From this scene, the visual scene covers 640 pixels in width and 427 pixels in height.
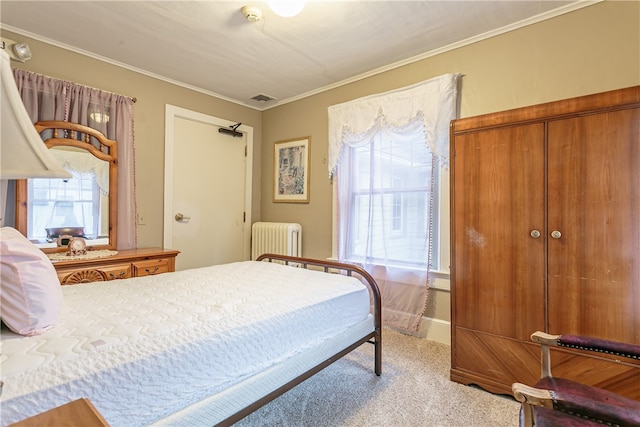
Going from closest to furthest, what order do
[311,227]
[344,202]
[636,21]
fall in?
[636,21], [344,202], [311,227]

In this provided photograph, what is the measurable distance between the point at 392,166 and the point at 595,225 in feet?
5.34

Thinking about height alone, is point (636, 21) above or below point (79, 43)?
below

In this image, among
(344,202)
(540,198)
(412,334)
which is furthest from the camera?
(344,202)

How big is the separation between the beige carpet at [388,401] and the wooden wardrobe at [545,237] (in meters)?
0.16

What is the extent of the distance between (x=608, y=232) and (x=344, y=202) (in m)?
2.11

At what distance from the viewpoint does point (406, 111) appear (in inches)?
111

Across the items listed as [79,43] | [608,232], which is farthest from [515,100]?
[79,43]

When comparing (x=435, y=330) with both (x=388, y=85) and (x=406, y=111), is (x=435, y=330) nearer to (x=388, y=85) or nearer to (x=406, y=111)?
(x=406, y=111)

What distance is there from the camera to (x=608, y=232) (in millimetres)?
1588

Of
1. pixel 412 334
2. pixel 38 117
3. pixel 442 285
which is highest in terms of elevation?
pixel 38 117

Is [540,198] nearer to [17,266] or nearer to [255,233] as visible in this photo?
[17,266]

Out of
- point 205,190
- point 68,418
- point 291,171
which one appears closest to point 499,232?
point 68,418

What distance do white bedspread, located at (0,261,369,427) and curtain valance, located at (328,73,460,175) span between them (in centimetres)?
164

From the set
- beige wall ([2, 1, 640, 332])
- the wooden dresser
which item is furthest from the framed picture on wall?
the wooden dresser
